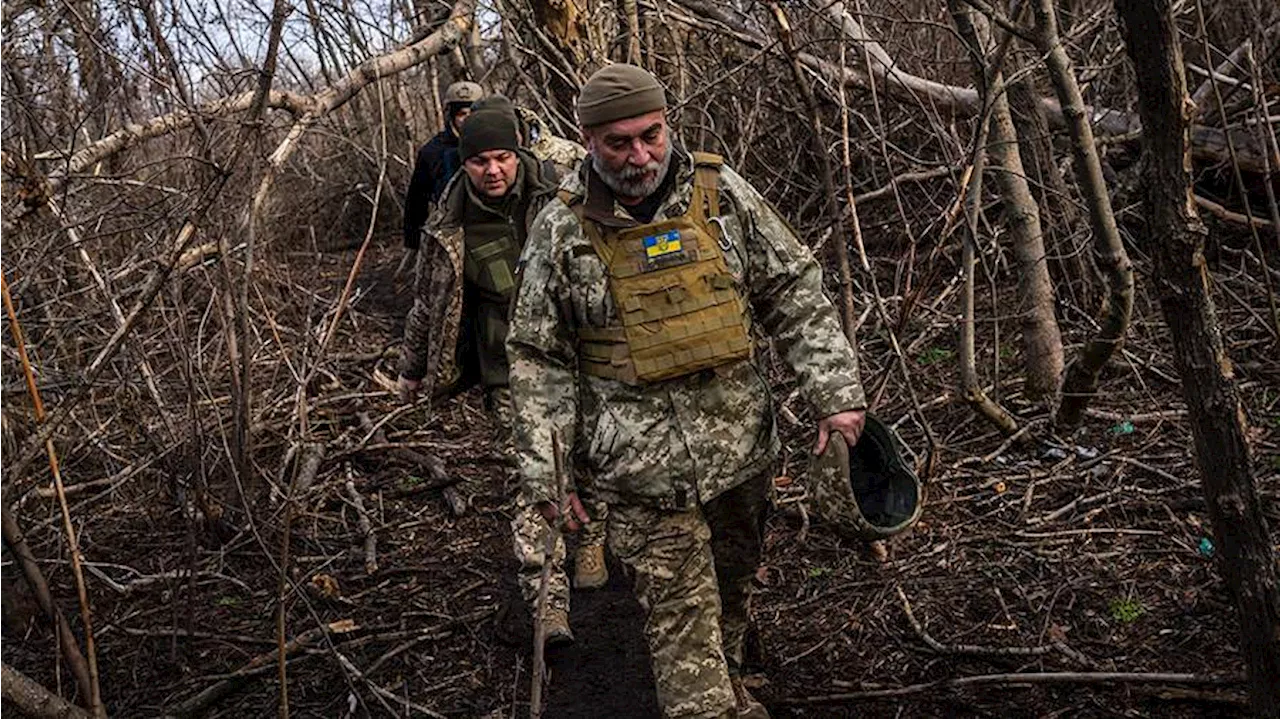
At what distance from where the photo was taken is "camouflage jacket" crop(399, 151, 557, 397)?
4715 millimetres

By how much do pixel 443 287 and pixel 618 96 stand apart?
1.76m

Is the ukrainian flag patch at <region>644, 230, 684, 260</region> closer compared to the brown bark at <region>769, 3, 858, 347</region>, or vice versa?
the ukrainian flag patch at <region>644, 230, 684, 260</region>

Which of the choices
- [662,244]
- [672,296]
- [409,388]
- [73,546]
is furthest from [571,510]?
[409,388]

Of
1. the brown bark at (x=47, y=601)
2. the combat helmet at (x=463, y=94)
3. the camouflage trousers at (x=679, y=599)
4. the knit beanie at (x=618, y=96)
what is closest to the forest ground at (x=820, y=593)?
the camouflage trousers at (x=679, y=599)

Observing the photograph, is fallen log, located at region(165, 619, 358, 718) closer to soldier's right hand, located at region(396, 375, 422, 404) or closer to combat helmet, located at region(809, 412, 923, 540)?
soldier's right hand, located at region(396, 375, 422, 404)

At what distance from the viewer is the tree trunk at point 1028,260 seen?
17.9 ft

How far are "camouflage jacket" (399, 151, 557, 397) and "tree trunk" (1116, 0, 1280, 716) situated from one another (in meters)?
2.45

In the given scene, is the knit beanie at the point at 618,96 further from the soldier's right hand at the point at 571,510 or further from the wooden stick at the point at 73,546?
the wooden stick at the point at 73,546

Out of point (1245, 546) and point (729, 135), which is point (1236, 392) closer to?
point (1245, 546)

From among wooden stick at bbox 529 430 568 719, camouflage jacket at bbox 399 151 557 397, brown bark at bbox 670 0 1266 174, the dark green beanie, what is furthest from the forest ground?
the dark green beanie

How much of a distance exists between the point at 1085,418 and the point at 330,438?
13.9ft

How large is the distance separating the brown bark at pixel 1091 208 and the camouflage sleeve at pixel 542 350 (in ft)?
5.26

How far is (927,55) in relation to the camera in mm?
7391

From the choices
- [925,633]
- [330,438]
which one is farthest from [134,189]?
[925,633]
